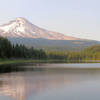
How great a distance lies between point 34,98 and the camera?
21812mm

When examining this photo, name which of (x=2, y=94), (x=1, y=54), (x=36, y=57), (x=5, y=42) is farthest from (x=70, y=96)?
(x=36, y=57)

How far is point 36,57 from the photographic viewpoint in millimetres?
187125

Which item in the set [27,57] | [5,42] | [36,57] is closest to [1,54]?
[5,42]

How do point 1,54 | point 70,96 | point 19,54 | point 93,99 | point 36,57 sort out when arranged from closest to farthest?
point 93,99 → point 70,96 → point 1,54 → point 19,54 → point 36,57

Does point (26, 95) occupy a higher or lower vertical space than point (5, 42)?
lower

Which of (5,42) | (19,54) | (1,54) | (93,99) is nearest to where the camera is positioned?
(93,99)

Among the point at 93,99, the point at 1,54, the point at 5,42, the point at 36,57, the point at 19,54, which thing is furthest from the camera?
the point at 36,57

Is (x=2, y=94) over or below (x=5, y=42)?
below

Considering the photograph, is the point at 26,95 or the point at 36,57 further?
the point at 36,57

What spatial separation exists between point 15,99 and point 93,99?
6.72 metres

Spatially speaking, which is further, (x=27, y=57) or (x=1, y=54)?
(x=27, y=57)

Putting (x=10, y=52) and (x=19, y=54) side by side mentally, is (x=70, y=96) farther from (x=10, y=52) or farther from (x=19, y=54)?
(x=19, y=54)

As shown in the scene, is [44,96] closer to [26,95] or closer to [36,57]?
[26,95]

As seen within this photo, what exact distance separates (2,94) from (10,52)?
4079 inches
